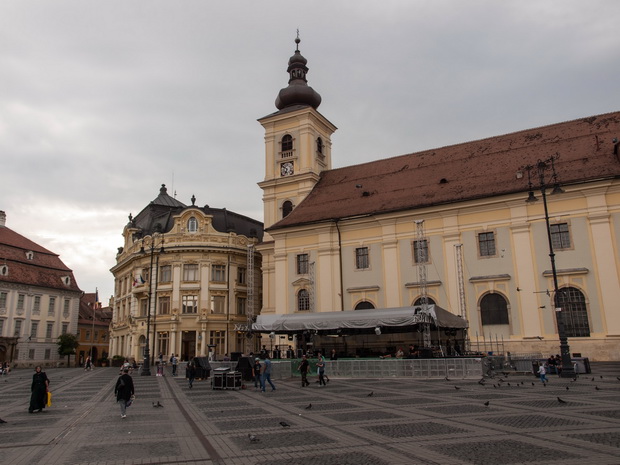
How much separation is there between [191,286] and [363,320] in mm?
28885

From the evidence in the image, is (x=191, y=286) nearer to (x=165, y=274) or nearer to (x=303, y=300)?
(x=165, y=274)

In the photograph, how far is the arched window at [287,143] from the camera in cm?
5034

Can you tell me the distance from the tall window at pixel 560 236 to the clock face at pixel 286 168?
2400 centimetres

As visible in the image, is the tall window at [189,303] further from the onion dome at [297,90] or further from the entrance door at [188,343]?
the onion dome at [297,90]

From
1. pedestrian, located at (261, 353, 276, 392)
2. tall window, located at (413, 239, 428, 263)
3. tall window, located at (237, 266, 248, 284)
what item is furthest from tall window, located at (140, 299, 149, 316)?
pedestrian, located at (261, 353, 276, 392)

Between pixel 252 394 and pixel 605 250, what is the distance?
983 inches

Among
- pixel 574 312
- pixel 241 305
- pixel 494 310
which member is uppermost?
pixel 241 305

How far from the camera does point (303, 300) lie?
1698 inches

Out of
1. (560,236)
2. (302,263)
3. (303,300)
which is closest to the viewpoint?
(560,236)

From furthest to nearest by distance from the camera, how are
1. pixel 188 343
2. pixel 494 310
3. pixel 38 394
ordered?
pixel 188 343 < pixel 494 310 < pixel 38 394

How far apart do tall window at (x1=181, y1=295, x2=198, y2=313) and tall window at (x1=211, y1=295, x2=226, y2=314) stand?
1.71m

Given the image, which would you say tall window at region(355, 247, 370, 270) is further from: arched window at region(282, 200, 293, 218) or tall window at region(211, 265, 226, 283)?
tall window at region(211, 265, 226, 283)

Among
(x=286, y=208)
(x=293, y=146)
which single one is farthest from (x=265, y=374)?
(x=293, y=146)

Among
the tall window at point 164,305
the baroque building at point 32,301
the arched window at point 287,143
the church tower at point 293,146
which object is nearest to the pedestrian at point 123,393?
the church tower at point 293,146
